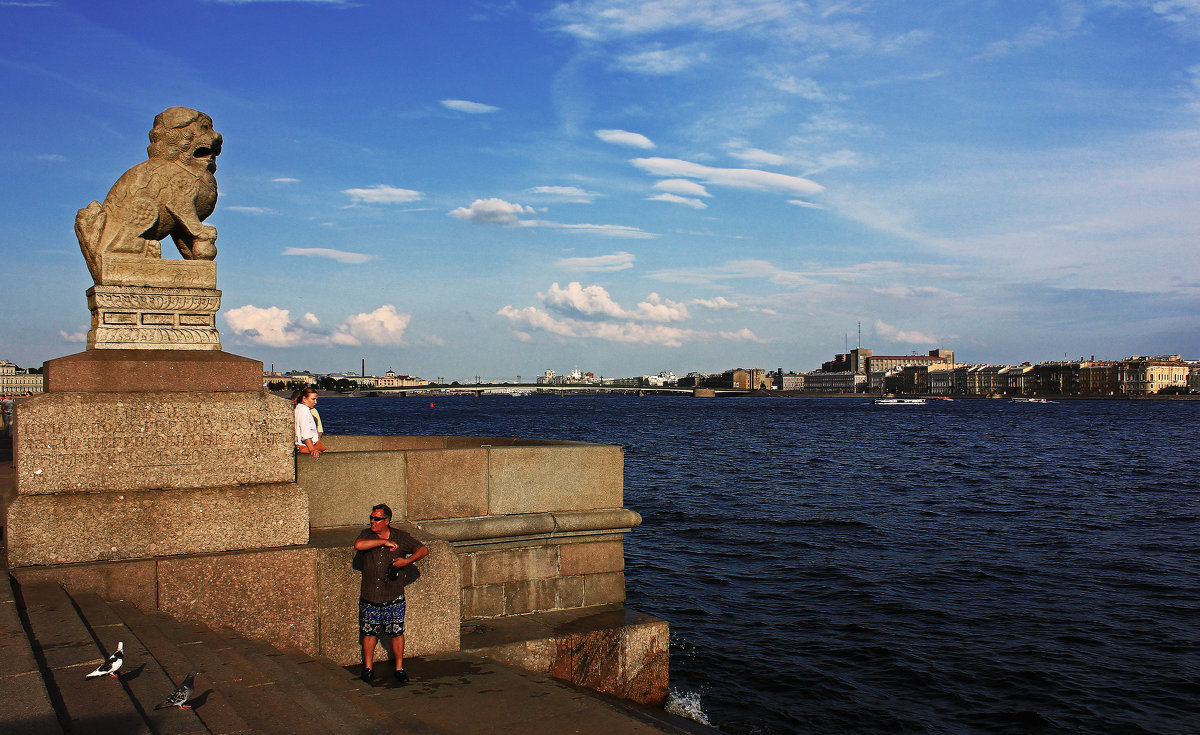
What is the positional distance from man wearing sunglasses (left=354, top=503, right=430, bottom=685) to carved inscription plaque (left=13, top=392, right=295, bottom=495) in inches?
36.0

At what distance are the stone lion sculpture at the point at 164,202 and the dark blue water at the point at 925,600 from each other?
21.0 feet

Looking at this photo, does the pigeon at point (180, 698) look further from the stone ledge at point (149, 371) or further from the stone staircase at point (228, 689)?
the stone ledge at point (149, 371)

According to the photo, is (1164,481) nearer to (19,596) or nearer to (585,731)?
(585,731)

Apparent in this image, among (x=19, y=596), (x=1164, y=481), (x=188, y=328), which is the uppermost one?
(x=188, y=328)

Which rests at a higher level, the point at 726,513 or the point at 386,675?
the point at 386,675

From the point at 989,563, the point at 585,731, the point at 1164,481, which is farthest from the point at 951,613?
the point at 1164,481

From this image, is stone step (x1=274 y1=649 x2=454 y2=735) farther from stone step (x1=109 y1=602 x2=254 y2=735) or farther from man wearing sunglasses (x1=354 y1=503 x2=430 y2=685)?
stone step (x1=109 y1=602 x2=254 y2=735)

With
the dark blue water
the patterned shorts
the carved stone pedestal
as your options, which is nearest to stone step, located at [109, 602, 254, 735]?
the patterned shorts

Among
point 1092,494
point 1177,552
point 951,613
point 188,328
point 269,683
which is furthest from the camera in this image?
point 1092,494

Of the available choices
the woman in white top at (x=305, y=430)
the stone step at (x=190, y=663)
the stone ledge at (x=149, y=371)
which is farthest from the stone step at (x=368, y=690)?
the woman in white top at (x=305, y=430)

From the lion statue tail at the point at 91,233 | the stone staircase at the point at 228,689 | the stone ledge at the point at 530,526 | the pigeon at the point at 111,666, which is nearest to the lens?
the stone staircase at the point at 228,689

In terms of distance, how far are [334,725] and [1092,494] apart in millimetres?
27342

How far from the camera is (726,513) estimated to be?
20922mm

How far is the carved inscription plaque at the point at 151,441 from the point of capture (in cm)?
497
